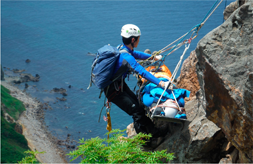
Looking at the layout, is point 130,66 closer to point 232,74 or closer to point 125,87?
point 125,87

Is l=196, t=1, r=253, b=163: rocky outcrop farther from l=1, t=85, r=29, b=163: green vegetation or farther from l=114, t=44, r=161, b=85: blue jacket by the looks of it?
l=1, t=85, r=29, b=163: green vegetation

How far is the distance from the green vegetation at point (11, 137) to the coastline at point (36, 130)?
1597mm

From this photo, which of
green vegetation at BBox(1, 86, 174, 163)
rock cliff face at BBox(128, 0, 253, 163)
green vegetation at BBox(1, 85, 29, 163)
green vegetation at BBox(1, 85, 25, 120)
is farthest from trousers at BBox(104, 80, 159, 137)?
green vegetation at BBox(1, 85, 25, 120)

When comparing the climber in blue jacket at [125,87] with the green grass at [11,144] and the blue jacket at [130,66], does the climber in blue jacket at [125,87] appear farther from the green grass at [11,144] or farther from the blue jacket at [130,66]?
the green grass at [11,144]

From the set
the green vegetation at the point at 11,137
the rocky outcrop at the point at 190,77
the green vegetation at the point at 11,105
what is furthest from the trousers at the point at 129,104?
the green vegetation at the point at 11,105

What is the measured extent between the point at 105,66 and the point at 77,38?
1583 inches

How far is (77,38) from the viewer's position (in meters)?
45.6

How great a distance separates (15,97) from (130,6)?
26720 millimetres

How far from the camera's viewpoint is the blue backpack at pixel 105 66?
671 cm

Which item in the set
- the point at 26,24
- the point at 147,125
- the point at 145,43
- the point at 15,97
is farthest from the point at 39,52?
the point at 147,125

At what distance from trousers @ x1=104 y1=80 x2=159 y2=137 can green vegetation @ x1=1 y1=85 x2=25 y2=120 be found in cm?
4191

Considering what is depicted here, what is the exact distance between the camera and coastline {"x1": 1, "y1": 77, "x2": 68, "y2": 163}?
39.6m

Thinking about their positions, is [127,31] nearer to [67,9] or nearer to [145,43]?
[145,43]

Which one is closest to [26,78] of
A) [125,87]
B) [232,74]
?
[125,87]
